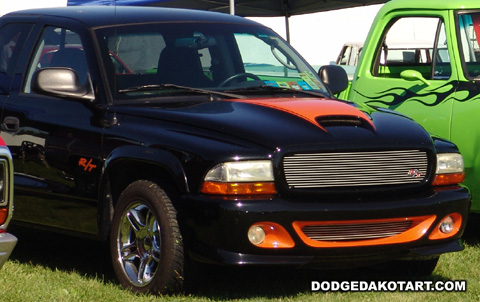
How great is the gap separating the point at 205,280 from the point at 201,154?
0.78 meters

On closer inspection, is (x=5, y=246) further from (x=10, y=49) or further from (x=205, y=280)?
(x=10, y=49)

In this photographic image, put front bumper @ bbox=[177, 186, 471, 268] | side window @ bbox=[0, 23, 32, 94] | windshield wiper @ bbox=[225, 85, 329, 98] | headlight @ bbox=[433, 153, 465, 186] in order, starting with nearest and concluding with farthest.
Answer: front bumper @ bbox=[177, 186, 471, 268], headlight @ bbox=[433, 153, 465, 186], windshield wiper @ bbox=[225, 85, 329, 98], side window @ bbox=[0, 23, 32, 94]

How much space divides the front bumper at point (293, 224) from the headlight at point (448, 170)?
0.77 ft

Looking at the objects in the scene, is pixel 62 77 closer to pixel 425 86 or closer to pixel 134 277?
pixel 134 277

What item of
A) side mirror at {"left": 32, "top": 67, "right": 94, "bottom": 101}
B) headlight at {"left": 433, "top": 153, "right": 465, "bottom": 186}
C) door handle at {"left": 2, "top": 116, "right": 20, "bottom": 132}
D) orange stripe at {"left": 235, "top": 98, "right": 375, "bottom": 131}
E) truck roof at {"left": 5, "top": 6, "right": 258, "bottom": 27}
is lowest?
headlight at {"left": 433, "top": 153, "right": 465, "bottom": 186}

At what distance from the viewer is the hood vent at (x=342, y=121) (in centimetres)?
567

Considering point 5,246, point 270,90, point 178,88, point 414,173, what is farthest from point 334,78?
point 5,246

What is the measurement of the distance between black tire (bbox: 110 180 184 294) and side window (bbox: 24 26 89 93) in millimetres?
983

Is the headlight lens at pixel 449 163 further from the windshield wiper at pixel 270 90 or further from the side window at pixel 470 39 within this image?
the side window at pixel 470 39

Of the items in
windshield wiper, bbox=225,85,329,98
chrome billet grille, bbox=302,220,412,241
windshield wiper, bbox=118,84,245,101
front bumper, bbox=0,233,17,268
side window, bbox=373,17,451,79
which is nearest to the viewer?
front bumper, bbox=0,233,17,268

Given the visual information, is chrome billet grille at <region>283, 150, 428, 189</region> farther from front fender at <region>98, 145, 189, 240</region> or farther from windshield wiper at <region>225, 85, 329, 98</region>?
windshield wiper at <region>225, 85, 329, 98</region>

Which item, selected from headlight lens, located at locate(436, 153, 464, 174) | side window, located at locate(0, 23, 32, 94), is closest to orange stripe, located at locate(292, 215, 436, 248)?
headlight lens, located at locate(436, 153, 464, 174)

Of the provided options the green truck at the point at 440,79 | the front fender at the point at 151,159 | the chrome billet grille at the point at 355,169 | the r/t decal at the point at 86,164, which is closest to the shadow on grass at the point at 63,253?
the r/t decal at the point at 86,164

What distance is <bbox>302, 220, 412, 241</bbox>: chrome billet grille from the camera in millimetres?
5371
